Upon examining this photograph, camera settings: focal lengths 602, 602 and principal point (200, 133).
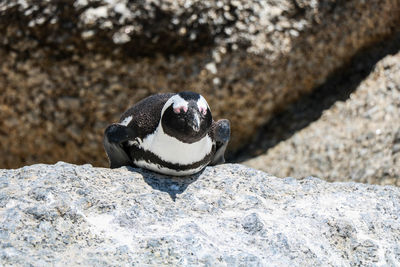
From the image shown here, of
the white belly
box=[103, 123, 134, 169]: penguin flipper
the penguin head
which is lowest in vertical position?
box=[103, 123, 134, 169]: penguin flipper

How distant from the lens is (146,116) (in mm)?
2234

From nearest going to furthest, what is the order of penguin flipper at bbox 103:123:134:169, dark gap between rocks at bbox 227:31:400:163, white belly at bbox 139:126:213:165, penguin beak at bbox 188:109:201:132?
penguin beak at bbox 188:109:201:132 < white belly at bbox 139:126:213:165 < penguin flipper at bbox 103:123:134:169 < dark gap between rocks at bbox 227:31:400:163

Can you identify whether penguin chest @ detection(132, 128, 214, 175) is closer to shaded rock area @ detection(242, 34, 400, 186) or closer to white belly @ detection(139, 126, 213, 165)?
white belly @ detection(139, 126, 213, 165)

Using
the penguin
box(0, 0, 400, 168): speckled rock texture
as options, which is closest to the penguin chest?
the penguin

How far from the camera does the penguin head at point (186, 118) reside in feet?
6.56

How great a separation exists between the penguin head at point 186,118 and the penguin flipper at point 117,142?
0.26 m

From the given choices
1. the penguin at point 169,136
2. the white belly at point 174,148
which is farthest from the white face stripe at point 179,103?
the white belly at point 174,148

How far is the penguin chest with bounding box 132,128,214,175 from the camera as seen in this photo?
83.4 inches

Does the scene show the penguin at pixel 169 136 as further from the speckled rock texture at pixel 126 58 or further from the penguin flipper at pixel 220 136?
the speckled rock texture at pixel 126 58

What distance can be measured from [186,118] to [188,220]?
13.4 inches

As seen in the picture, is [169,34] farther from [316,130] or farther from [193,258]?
[193,258]

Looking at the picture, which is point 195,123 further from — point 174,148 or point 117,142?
point 117,142

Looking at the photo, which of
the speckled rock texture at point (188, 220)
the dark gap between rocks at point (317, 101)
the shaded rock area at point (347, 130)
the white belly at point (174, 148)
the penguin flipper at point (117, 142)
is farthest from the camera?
the dark gap between rocks at point (317, 101)

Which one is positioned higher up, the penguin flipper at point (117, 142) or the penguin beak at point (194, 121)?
the penguin beak at point (194, 121)
